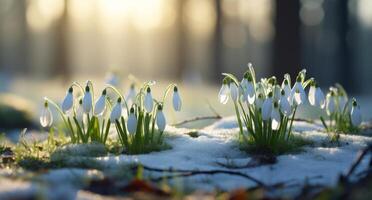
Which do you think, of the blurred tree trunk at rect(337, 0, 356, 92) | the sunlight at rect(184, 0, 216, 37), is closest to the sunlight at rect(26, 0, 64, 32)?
the sunlight at rect(184, 0, 216, 37)

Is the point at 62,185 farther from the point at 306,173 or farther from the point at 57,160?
the point at 306,173

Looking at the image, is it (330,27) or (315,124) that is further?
(330,27)

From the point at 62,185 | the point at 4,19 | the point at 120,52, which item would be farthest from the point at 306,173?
the point at 120,52

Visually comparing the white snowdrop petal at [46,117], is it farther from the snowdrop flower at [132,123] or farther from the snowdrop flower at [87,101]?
the snowdrop flower at [132,123]

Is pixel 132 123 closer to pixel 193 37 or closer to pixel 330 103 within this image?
pixel 330 103

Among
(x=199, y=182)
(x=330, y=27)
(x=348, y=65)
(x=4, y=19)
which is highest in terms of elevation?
(x=4, y=19)

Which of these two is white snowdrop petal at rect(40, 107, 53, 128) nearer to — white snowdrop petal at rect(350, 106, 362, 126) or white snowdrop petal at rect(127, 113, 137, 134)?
white snowdrop petal at rect(127, 113, 137, 134)
